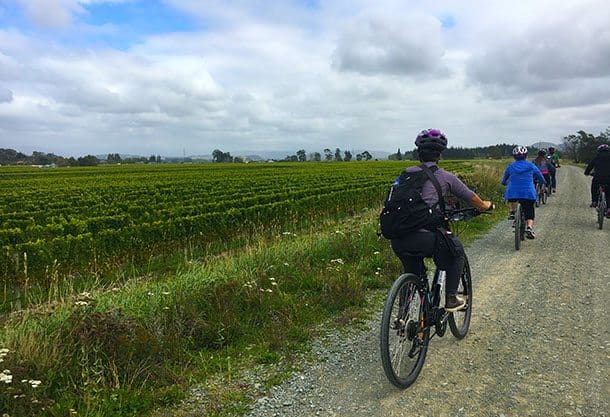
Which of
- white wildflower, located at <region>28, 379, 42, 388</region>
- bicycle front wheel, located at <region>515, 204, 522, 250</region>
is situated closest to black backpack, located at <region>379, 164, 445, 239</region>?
white wildflower, located at <region>28, 379, 42, 388</region>

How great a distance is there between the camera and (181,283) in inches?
214

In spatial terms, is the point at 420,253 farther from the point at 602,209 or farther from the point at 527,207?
the point at 602,209

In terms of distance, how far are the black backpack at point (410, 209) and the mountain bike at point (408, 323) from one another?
35 cm

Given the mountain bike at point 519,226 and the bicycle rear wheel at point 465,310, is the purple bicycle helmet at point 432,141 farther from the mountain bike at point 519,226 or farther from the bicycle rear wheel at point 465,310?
the mountain bike at point 519,226

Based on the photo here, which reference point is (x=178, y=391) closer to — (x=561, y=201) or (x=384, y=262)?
(x=384, y=262)

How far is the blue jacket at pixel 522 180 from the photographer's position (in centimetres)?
878

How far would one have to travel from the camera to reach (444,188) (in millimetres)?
3592

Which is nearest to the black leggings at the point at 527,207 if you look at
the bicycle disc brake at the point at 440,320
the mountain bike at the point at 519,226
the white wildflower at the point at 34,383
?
the mountain bike at the point at 519,226

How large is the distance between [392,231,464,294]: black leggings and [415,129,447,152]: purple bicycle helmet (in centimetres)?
72

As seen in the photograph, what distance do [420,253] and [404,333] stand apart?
2.09ft

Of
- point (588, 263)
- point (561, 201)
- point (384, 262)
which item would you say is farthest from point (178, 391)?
point (561, 201)

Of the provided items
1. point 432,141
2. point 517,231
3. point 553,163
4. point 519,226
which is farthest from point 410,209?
point 553,163

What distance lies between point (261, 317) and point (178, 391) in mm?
1482

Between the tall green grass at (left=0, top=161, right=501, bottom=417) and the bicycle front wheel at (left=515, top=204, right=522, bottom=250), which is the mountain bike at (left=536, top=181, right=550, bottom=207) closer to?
the bicycle front wheel at (left=515, top=204, right=522, bottom=250)
